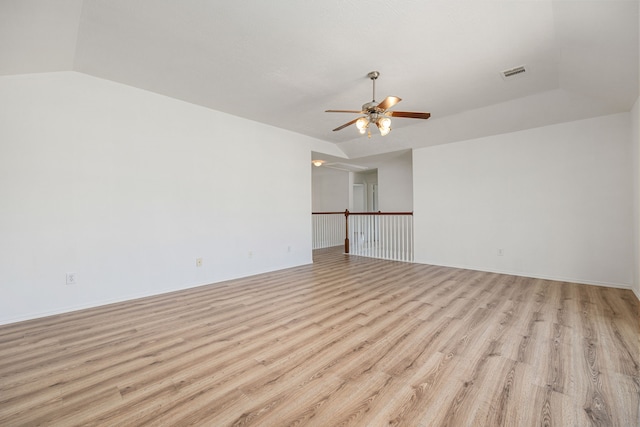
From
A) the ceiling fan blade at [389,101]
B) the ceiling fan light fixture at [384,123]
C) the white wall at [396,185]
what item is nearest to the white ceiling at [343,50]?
the ceiling fan blade at [389,101]

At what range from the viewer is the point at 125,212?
11.1ft

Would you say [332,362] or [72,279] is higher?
[72,279]

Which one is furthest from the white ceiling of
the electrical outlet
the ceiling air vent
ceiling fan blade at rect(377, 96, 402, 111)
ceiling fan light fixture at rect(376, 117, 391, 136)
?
the electrical outlet

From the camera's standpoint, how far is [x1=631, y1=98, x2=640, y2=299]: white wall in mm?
3273

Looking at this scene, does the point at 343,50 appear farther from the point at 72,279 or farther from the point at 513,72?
the point at 72,279

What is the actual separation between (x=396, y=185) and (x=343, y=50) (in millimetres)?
5727

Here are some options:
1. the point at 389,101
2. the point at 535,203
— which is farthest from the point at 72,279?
the point at 535,203

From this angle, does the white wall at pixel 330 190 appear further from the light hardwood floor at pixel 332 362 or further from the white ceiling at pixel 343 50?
the light hardwood floor at pixel 332 362

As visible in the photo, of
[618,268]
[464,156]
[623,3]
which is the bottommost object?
[618,268]

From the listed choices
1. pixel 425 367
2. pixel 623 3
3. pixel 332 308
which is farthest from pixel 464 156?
pixel 425 367

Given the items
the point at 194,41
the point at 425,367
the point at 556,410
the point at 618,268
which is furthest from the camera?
the point at 618,268

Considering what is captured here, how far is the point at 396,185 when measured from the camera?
7.94m

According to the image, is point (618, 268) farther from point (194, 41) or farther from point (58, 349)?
point (58, 349)

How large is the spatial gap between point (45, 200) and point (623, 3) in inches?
217
